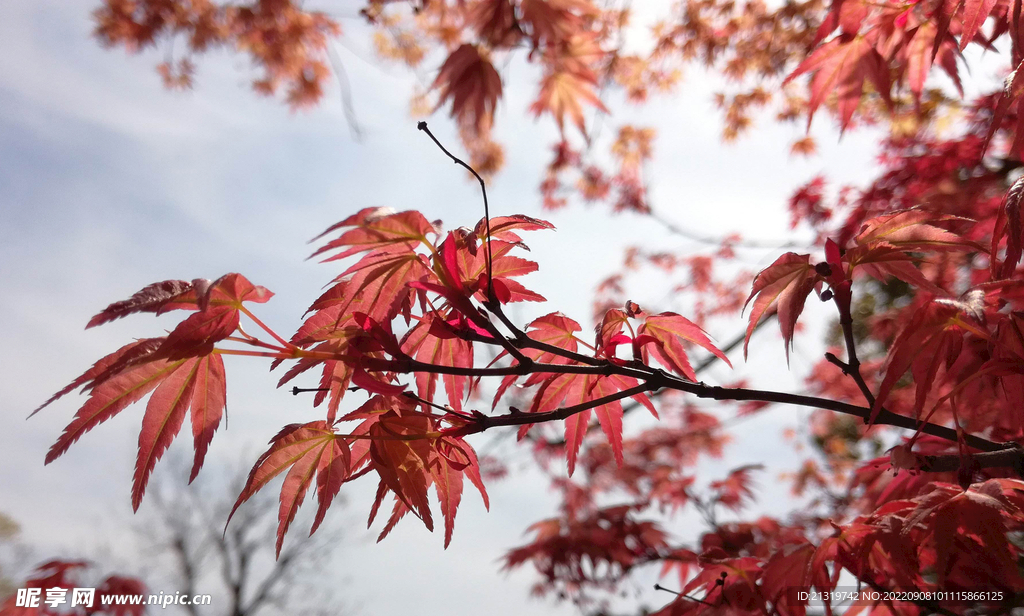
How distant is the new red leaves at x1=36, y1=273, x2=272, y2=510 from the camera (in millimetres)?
713

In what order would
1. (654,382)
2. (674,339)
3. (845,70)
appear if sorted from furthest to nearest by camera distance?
1. (845,70)
2. (674,339)
3. (654,382)

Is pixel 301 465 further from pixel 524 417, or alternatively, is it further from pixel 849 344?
pixel 849 344

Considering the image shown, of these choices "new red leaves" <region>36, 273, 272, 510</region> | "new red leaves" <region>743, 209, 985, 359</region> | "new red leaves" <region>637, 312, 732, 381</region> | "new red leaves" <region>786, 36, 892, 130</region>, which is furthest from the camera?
"new red leaves" <region>786, 36, 892, 130</region>

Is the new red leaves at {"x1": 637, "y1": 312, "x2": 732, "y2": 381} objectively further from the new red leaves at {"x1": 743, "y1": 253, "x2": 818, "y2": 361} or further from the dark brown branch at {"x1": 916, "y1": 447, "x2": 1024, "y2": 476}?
the dark brown branch at {"x1": 916, "y1": 447, "x2": 1024, "y2": 476}

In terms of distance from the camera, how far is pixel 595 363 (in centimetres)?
83

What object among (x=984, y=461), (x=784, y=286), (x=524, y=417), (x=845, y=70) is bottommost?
(x=984, y=461)

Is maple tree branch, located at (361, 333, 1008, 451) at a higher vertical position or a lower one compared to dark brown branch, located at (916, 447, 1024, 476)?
higher

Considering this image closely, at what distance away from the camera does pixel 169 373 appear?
32.3 inches

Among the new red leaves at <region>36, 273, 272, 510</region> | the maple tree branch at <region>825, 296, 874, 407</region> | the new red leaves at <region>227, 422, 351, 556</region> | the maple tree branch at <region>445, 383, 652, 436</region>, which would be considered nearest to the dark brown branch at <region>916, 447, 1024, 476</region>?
the maple tree branch at <region>825, 296, 874, 407</region>

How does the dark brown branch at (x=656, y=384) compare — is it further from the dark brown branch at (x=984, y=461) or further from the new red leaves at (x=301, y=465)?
the new red leaves at (x=301, y=465)

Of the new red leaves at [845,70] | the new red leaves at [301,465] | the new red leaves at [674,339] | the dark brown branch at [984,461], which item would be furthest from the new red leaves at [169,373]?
the new red leaves at [845,70]

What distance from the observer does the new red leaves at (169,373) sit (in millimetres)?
713

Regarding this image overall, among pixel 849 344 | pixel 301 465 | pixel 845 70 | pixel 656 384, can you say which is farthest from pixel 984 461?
pixel 301 465

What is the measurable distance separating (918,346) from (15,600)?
9.25 feet
